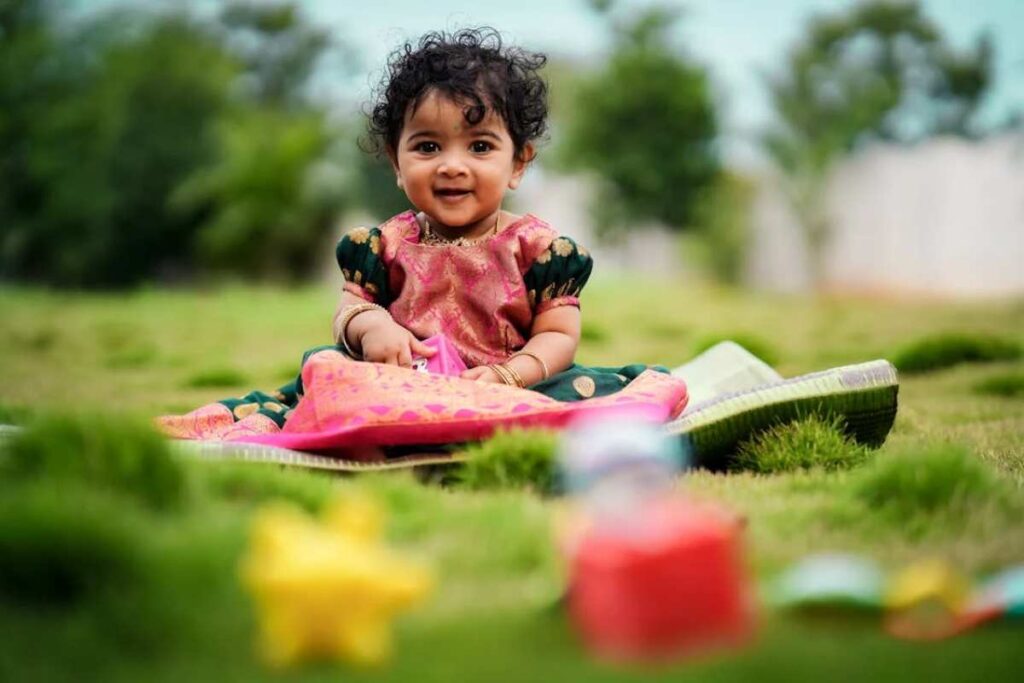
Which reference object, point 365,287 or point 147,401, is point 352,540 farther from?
point 147,401

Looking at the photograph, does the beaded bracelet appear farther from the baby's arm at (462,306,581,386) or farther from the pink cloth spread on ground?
the pink cloth spread on ground

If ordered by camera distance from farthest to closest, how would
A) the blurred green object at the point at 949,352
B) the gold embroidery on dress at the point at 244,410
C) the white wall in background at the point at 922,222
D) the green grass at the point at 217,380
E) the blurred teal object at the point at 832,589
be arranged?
the white wall in background at the point at 922,222
the green grass at the point at 217,380
the blurred green object at the point at 949,352
the gold embroidery on dress at the point at 244,410
the blurred teal object at the point at 832,589

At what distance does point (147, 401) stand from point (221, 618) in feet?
12.2

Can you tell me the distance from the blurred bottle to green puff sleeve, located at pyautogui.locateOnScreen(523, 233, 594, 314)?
2108mm

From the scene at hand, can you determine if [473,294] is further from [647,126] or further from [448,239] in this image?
[647,126]

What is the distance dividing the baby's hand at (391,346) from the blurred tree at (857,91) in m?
15.9

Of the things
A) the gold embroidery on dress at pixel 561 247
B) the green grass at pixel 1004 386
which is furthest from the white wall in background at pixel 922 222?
the gold embroidery on dress at pixel 561 247

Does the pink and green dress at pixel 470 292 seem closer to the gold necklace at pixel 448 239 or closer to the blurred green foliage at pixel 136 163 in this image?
the gold necklace at pixel 448 239

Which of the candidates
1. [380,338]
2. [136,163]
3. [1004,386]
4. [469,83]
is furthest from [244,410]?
[136,163]

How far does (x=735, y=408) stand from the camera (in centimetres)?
291

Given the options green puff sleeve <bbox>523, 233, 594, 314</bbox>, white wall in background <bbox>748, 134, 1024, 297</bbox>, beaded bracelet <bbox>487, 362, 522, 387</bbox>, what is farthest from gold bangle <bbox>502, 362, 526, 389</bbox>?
white wall in background <bbox>748, 134, 1024, 297</bbox>

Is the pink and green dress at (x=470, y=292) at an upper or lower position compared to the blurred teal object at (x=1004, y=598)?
upper

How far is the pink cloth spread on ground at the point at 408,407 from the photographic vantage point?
2836mm

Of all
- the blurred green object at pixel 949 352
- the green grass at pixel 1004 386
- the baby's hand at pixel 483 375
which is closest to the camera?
the baby's hand at pixel 483 375
